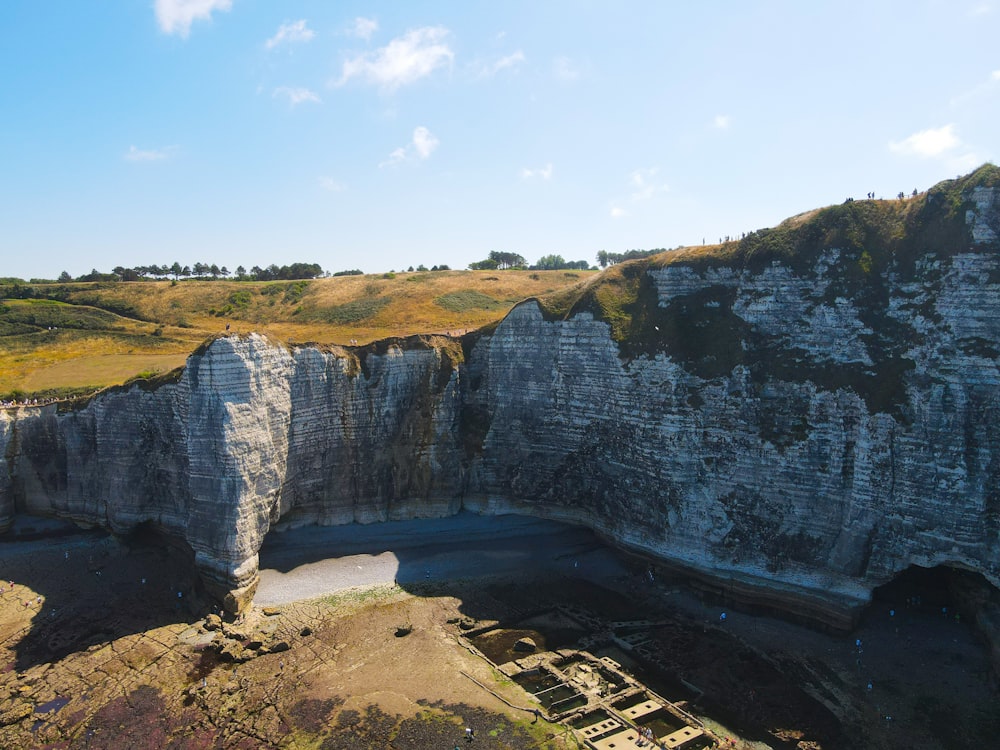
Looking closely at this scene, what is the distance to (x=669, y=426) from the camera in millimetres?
30844

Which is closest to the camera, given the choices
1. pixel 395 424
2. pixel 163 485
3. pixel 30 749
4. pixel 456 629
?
pixel 30 749

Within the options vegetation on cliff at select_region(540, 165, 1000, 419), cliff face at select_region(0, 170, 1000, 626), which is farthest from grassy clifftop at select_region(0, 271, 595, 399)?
vegetation on cliff at select_region(540, 165, 1000, 419)

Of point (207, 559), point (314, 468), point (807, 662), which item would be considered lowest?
point (807, 662)

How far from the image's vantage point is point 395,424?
35188 mm

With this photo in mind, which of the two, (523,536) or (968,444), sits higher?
(968,444)

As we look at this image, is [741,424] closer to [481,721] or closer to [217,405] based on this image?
[481,721]

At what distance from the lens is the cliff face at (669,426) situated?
85.3ft

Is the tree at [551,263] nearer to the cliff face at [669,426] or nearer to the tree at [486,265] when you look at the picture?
the tree at [486,265]

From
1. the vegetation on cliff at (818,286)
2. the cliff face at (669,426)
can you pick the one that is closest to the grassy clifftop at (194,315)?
the cliff face at (669,426)

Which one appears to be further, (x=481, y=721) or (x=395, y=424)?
(x=395, y=424)

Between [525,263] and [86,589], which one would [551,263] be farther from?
[86,589]

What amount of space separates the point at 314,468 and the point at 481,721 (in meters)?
16.0

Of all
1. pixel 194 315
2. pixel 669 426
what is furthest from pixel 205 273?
pixel 669 426

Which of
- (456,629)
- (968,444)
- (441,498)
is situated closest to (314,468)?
(441,498)
